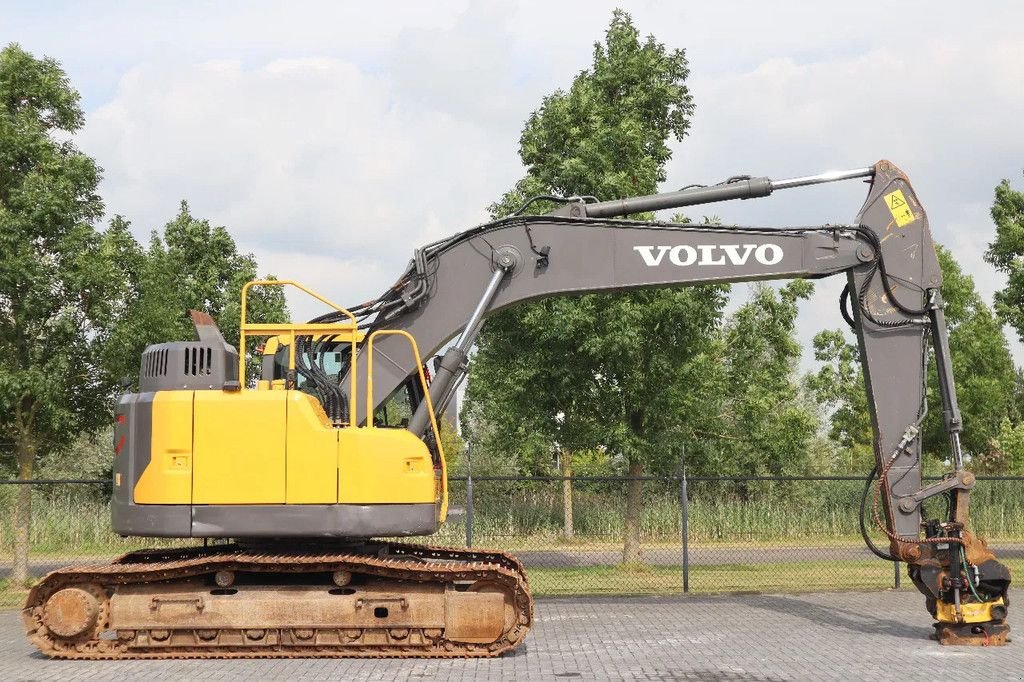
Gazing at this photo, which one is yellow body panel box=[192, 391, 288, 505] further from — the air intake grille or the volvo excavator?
the air intake grille

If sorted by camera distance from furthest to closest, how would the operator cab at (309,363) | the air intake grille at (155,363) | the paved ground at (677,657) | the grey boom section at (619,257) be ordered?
the grey boom section at (619,257)
the operator cab at (309,363)
the air intake grille at (155,363)
the paved ground at (677,657)

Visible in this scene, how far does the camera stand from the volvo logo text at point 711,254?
1202 cm

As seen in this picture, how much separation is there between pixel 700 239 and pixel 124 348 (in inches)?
360

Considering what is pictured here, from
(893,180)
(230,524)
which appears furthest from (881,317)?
(230,524)

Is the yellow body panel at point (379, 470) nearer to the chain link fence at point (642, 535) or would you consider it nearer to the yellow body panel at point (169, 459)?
the yellow body panel at point (169, 459)

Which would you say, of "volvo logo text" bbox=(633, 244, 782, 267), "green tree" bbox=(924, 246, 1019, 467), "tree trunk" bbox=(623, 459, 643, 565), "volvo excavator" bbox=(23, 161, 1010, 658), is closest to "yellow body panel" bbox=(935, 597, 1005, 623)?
"volvo excavator" bbox=(23, 161, 1010, 658)

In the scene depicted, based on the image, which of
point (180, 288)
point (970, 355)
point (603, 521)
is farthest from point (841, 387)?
point (180, 288)

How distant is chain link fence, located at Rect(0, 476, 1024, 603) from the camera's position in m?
19.1

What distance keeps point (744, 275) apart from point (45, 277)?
10387 mm

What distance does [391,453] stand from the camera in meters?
10.4

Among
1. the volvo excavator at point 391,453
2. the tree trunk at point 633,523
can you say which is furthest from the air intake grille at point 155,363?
the tree trunk at point 633,523

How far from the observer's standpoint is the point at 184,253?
790 inches

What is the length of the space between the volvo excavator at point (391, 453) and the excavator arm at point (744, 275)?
2 cm

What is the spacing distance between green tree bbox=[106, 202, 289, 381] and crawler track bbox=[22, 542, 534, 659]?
6.57 meters
